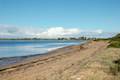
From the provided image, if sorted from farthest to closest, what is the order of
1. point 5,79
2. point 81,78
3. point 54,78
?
1. point 5,79
2. point 54,78
3. point 81,78

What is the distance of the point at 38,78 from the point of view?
11984 mm

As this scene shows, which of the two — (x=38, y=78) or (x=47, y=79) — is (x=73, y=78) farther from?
(x=38, y=78)

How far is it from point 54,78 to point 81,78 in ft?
5.18

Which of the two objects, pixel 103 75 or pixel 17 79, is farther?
pixel 17 79

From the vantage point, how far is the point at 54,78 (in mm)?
11234

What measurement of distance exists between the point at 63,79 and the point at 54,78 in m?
0.77

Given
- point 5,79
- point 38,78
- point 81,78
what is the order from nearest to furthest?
point 81,78, point 38,78, point 5,79

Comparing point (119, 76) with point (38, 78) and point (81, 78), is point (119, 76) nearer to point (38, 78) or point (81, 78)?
point (81, 78)

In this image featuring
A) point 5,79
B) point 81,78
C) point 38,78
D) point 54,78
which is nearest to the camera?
point 81,78

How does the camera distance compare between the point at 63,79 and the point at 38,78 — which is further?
the point at 38,78

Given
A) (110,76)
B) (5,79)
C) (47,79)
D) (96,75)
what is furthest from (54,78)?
(5,79)

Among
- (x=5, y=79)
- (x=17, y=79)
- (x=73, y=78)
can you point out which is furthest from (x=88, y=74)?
(x=5, y=79)

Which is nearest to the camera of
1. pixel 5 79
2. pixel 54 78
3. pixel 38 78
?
pixel 54 78

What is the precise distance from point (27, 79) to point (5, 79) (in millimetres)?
1998
